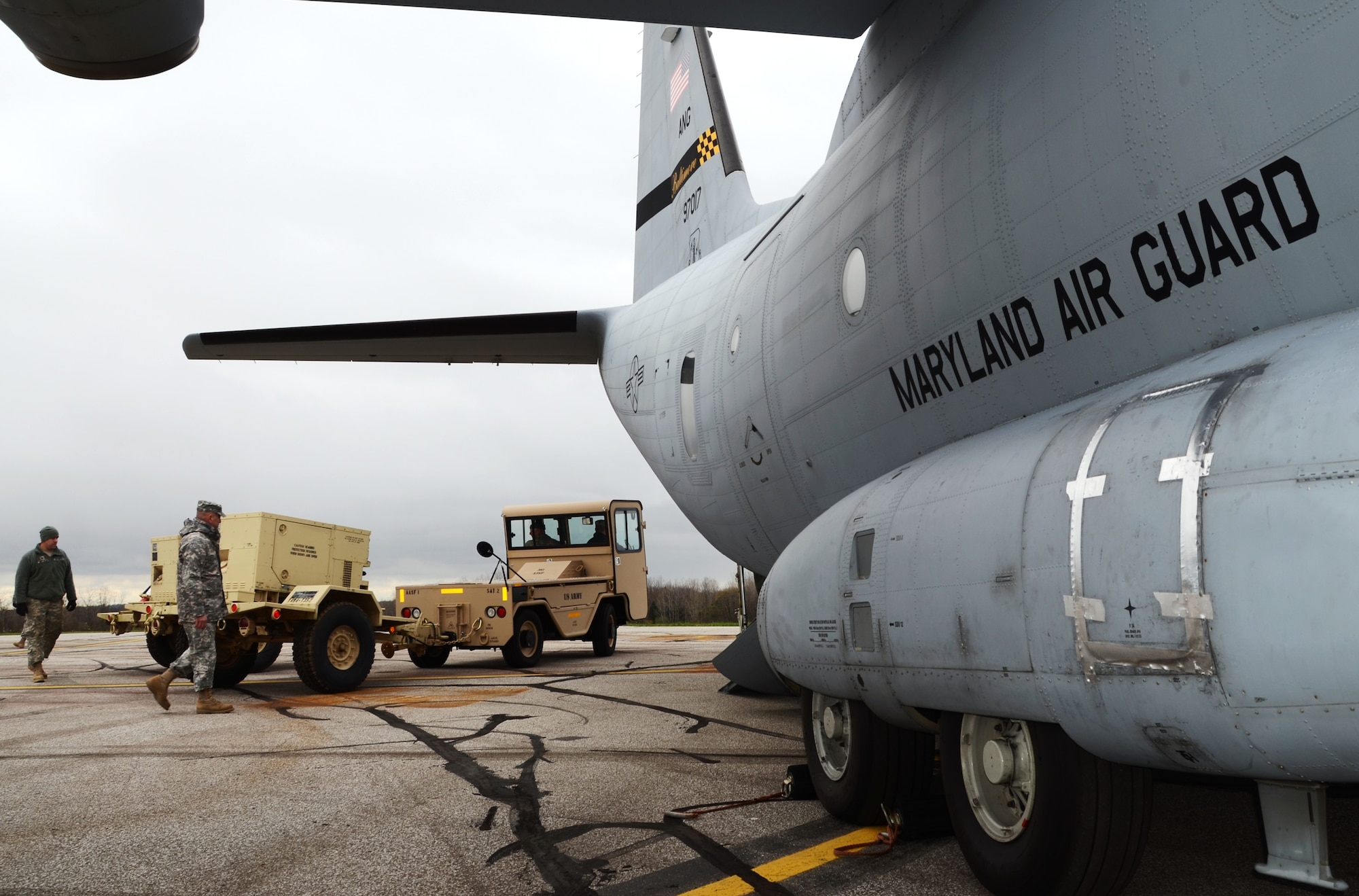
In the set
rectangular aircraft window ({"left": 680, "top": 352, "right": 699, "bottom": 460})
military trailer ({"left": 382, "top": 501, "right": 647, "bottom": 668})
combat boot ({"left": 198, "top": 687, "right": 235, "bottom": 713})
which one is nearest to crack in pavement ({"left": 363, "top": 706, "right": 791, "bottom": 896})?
rectangular aircraft window ({"left": 680, "top": 352, "right": 699, "bottom": 460})

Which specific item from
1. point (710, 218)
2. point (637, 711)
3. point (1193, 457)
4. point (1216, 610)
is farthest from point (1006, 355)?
point (710, 218)

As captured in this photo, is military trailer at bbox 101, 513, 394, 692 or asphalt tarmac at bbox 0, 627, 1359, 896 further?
military trailer at bbox 101, 513, 394, 692

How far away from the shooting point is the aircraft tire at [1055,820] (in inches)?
111

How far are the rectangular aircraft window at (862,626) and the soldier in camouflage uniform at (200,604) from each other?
270 inches

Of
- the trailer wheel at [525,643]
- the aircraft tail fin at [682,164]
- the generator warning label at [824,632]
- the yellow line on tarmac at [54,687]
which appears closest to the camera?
the generator warning label at [824,632]

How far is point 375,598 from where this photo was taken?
11258 millimetres

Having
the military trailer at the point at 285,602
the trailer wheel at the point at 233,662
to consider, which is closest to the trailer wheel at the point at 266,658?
the military trailer at the point at 285,602

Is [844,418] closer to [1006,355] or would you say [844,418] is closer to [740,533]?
[1006,355]

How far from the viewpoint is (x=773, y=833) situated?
405 cm

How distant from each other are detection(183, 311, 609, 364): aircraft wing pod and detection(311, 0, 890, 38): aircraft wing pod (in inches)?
187

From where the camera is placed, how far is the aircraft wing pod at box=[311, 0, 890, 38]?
378cm

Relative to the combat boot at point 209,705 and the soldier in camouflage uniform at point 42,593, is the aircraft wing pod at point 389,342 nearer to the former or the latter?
the combat boot at point 209,705

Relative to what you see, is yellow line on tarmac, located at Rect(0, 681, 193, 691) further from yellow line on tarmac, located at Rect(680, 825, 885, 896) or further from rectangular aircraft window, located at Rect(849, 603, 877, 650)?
rectangular aircraft window, located at Rect(849, 603, 877, 650)

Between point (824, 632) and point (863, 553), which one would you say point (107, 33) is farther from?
point (824, 632)
